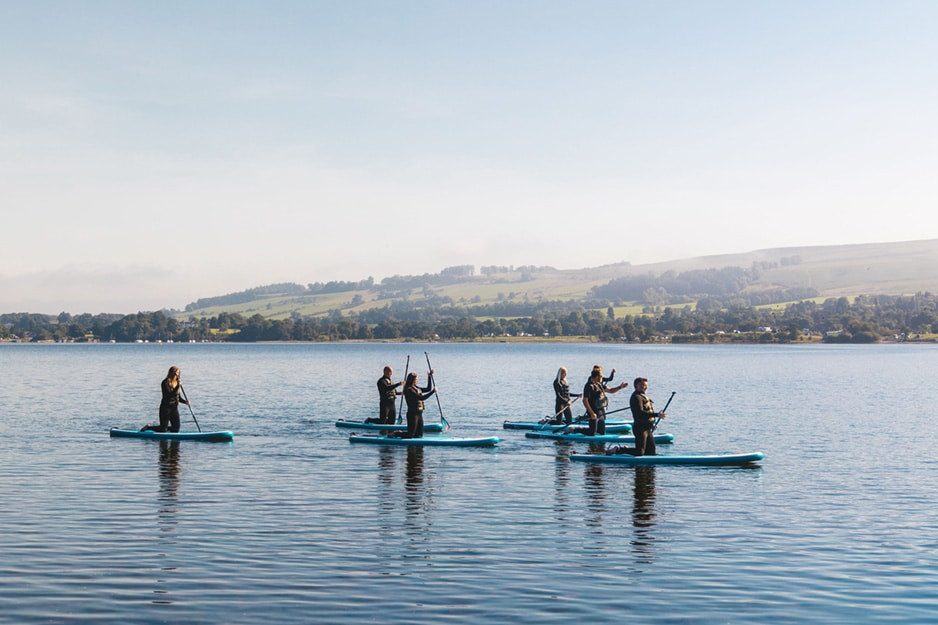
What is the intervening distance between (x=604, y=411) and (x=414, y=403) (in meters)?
7.61

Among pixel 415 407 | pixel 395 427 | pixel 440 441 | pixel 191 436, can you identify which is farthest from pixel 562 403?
pixel 191 436

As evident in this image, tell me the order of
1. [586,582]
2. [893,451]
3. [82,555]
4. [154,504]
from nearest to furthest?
[586,582], [82,555], [154,504], [893,451]

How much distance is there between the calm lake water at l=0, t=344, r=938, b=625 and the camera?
14.1m

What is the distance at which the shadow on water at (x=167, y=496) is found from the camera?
620 inches

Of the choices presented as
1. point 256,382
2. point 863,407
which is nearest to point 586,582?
point 863,407

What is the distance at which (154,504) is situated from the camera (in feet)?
72.5

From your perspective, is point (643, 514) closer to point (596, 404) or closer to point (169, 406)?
point (596, 404)

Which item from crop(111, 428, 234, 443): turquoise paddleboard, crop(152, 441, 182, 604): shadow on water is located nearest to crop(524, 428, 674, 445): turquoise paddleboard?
crop(111, 428, 234, 443): turquoise paddleboard

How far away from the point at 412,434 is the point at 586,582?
19.2 m

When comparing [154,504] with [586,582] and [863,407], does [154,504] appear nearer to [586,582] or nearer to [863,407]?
[586,582]

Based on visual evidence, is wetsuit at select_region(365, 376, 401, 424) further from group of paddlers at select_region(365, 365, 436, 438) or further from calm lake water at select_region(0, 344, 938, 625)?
calm lake water at select_region(0, 344, 938, 625)

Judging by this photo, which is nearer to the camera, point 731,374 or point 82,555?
point 82,555

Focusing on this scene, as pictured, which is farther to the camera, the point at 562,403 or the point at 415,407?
the point at 562,403

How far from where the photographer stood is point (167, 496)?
2323 centimetres
